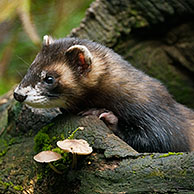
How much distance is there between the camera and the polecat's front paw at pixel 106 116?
3.46 metres

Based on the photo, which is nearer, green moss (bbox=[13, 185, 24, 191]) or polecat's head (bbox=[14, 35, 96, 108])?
green moss (bbox=[13, 185, 24, 191])

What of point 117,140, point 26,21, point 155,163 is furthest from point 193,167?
point 26,21

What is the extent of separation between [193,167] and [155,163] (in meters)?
0.32

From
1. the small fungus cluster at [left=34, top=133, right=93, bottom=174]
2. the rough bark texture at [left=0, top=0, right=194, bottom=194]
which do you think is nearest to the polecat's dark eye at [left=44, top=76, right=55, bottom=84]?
the rough bark texture at [left=0, top=0, right=194, bottom=194]

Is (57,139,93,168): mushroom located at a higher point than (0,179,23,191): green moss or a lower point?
higher

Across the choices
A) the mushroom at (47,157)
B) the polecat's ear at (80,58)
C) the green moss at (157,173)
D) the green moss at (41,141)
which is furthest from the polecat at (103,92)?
the green moss at (157,173)

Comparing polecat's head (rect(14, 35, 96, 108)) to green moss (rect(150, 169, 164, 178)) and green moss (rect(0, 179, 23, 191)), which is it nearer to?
green moss (rect(0, 179, 23, 191))

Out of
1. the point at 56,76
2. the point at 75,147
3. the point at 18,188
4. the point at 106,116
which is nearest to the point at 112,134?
the point at 106,116

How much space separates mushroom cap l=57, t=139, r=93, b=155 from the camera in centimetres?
262

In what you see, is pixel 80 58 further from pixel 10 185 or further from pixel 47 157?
pixel 10 185

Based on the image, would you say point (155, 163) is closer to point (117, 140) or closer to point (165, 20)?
point (117, 140)

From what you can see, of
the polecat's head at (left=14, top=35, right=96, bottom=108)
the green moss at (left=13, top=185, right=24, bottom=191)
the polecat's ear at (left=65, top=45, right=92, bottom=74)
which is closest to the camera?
Result: the green moss at (left=13, top=185, right=24, bottom=191)

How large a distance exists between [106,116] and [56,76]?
679mm

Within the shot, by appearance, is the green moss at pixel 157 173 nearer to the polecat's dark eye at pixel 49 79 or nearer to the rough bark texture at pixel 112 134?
the rough bark texture at pixel 112 134
